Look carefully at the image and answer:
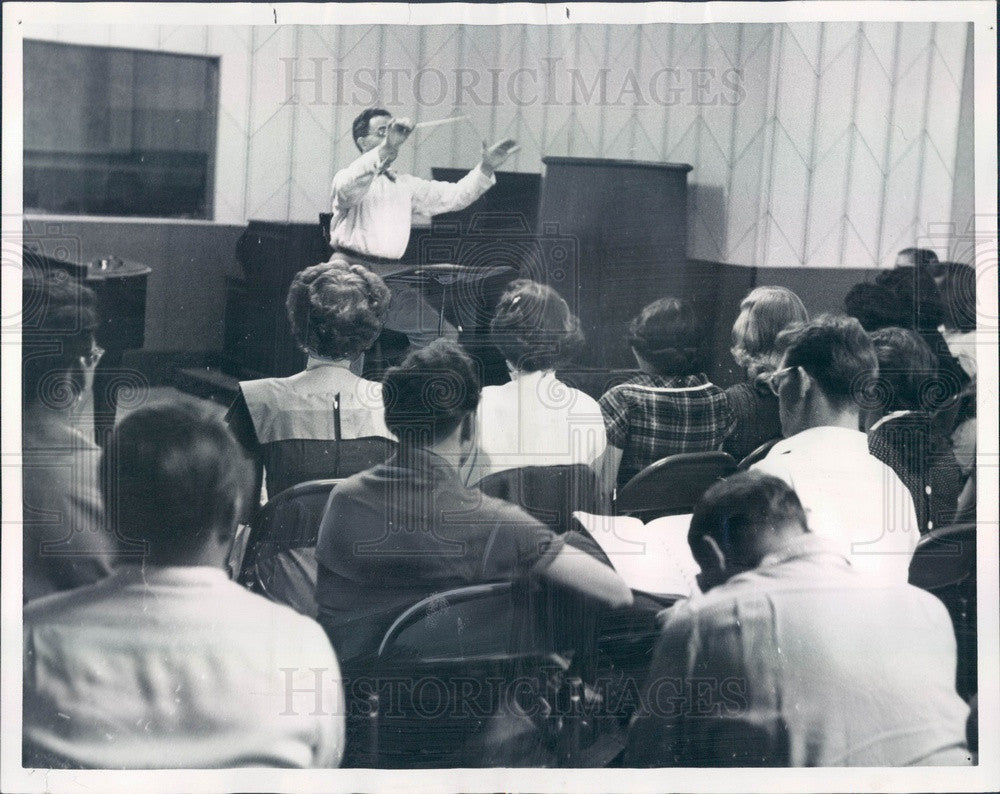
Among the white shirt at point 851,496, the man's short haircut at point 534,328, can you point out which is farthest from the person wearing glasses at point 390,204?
the white shirt at point 851,496

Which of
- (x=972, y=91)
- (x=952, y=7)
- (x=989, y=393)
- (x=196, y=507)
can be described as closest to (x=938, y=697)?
(x=989, y=393)

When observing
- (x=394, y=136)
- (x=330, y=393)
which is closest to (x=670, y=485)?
(x=330, y=393)

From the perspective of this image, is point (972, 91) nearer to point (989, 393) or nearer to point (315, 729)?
point (989, 393)

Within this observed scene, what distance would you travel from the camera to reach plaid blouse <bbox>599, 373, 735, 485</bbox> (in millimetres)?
2340

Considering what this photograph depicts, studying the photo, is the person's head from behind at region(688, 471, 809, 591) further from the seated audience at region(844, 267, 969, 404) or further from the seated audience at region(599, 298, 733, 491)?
the seated audience at region(844, 267, 969, 404)

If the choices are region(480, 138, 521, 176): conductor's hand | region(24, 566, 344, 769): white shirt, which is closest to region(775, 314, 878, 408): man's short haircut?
region(480, 138, 521, 176): conductor's hand

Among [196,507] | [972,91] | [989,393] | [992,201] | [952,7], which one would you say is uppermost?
[952,7]

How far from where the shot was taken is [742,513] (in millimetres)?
2348

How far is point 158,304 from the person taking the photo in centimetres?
232

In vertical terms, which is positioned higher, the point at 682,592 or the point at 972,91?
the point at 972,91

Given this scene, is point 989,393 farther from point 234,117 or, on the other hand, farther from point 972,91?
point 234,117

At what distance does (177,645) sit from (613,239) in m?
1.40

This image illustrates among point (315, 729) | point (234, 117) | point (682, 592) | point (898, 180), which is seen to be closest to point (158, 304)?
point (234, 117)

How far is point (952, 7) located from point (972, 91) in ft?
0.69
